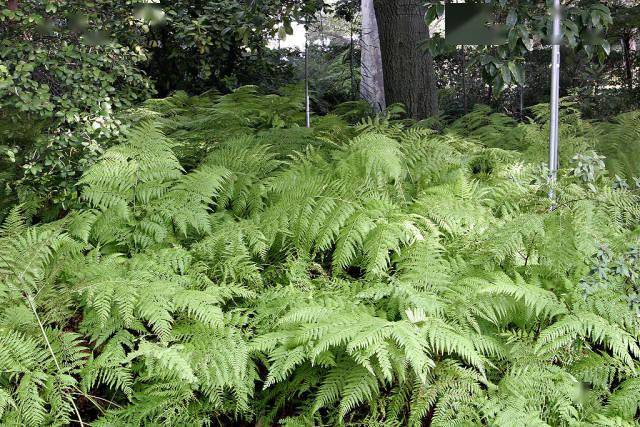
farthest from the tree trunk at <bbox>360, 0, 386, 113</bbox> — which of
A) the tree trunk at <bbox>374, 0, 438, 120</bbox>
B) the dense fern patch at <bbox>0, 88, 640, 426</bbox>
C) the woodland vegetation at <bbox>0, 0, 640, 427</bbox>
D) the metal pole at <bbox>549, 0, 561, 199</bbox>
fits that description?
the dense fern patch at <bbox>0, 88, 640, 426</bbox>

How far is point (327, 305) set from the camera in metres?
2.84

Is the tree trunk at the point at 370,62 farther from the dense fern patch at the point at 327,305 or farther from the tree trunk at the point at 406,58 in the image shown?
the dense fern patch at the point at 327,305

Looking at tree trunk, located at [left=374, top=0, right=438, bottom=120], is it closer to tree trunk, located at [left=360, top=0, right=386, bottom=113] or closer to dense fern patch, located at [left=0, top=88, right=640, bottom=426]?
tree trunk, located at [left=360, top=0, right=386, bottom=113]

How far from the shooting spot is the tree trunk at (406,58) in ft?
20.2

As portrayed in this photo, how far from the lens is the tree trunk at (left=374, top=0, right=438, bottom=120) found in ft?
20.2

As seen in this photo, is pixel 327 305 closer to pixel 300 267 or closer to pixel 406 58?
pixel 300 267

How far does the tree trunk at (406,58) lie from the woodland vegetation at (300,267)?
6.01 ft

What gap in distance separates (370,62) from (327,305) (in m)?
6.46

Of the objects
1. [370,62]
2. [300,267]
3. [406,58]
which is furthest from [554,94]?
[370,62]

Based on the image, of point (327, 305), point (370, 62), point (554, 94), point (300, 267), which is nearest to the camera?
point (327, 305)

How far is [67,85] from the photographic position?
149 inches

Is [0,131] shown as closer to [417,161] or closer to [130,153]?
[130,153]

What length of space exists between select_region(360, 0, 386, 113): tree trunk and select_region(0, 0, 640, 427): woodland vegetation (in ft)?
13.5

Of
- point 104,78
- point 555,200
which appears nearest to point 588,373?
point 555,200
